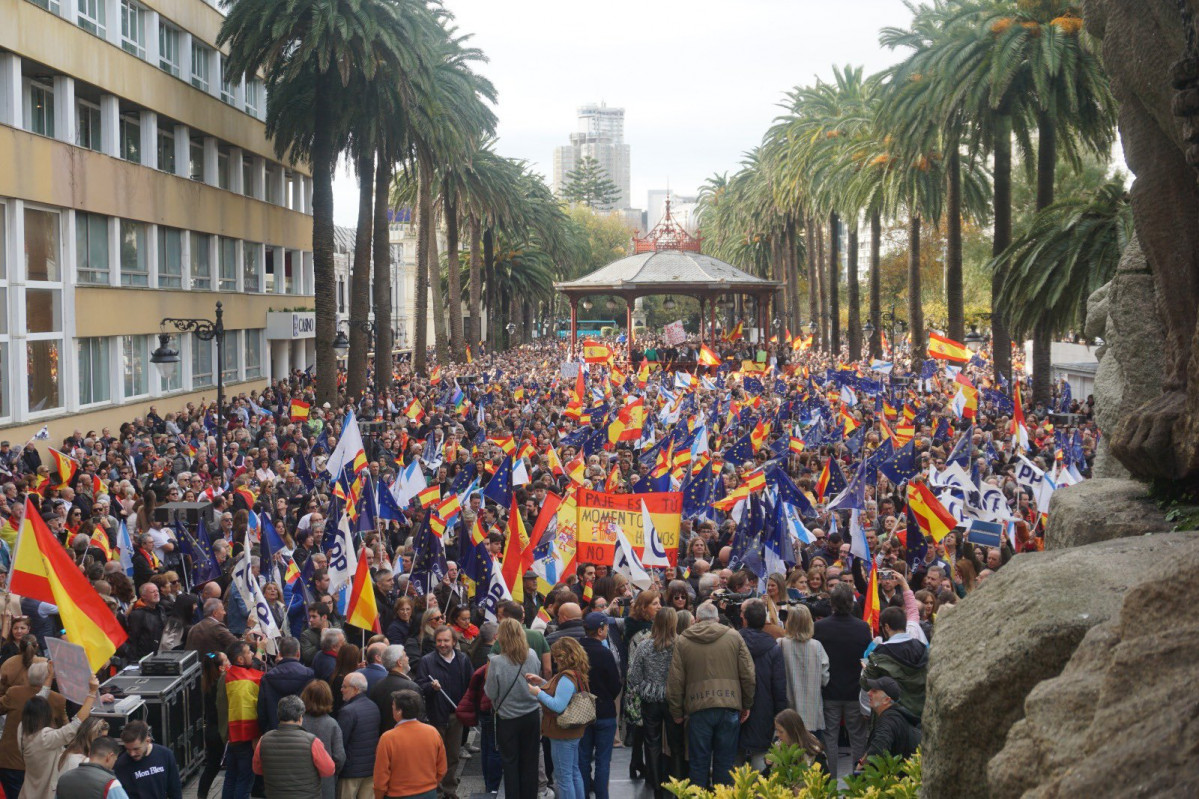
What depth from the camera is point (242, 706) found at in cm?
900

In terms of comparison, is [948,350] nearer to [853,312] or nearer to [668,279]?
[853,312]

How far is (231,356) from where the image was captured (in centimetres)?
4491

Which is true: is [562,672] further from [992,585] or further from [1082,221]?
[1082,221]

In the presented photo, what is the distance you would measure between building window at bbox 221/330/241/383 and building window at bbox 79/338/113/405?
31.2 ft

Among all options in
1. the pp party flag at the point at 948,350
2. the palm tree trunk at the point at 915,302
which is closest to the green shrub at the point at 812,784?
the pp party flag at the point at 948,350

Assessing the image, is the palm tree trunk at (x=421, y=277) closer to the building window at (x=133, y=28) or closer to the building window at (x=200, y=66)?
the building window at (x=200, y=66)

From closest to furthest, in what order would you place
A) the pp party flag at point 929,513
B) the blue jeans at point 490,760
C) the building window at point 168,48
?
the blue jeans at point 490,760 → the pp party flag at point 929,513 → the building window at point 168,48

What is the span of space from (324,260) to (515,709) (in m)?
29.0

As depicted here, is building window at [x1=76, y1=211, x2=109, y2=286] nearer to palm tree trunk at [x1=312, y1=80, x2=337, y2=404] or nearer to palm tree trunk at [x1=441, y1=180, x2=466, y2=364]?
palm tree trunk at [x1=312, y1=80, x2=337, y2=404]

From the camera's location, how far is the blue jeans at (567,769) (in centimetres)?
873

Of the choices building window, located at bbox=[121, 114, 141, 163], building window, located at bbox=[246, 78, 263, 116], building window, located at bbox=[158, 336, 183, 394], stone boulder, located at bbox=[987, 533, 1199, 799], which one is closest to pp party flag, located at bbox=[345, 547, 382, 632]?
stone boulder, located at bbox=[987, 533, 1199, 799]

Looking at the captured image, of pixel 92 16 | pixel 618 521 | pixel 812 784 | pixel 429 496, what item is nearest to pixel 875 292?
pixel 92 16

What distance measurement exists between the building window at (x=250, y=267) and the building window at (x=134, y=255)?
355 inches

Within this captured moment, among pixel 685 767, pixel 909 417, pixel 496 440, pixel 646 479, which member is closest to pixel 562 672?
pixel 685 767
